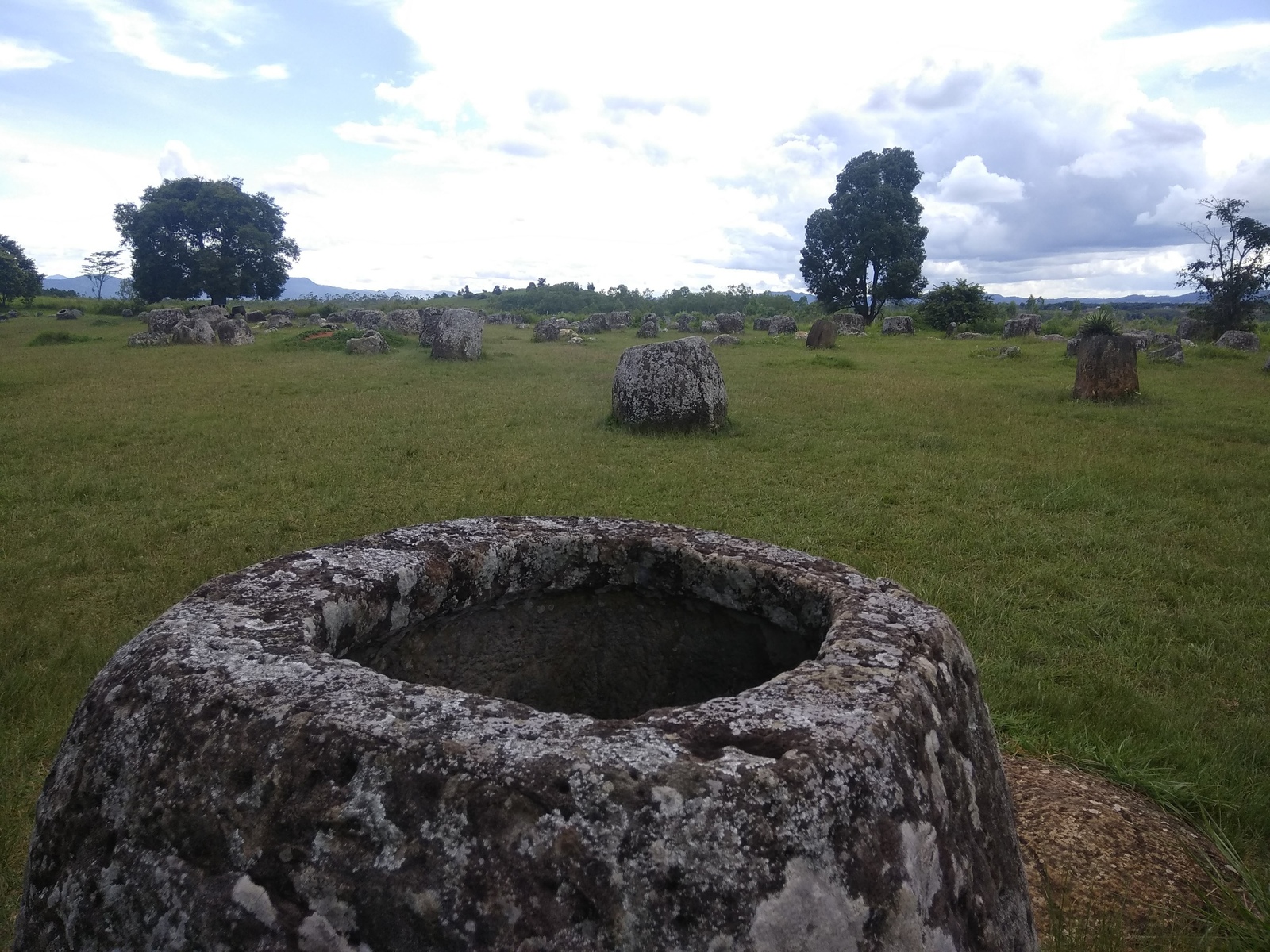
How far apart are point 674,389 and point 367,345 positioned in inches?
479

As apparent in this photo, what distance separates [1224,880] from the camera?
9.08 ft

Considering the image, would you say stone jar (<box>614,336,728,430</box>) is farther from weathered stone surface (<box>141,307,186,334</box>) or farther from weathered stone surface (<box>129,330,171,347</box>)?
weathered stone surface (<box>141,307,186,334</box>)

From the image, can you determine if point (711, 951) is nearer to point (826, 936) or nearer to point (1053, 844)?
point (826, 936)

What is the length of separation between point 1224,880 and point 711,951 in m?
2.53

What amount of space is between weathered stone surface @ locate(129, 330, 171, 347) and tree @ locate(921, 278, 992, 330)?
85.2 feet

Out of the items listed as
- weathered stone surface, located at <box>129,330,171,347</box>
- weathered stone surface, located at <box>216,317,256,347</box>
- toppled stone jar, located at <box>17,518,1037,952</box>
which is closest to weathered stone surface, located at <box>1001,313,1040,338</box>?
weathered stone surface, located at <box>216,317,256,347</box>

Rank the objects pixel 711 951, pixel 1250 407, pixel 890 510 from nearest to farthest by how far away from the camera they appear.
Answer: pixel 711 951 < pixel 890 510 < pixel 1250 407

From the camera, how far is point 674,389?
32.4ft

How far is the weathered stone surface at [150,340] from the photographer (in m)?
21.8

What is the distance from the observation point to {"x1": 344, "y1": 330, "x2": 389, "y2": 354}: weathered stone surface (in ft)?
64.3

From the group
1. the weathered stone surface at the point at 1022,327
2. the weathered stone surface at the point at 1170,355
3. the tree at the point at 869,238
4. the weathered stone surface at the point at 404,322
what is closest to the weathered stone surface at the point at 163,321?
the weathered stone surface at the point at 404,322

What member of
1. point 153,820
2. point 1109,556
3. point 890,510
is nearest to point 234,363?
point 890,510

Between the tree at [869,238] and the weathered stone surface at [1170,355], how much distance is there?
2164 cm

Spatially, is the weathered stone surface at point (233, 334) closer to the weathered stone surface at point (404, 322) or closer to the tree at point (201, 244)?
the weathered stone surface at point (404, 322)
